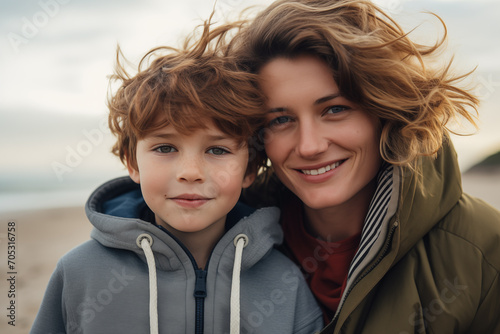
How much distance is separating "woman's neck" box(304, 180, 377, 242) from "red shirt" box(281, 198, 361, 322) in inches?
3.4

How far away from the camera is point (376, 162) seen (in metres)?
2.37

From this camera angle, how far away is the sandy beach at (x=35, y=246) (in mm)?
4677

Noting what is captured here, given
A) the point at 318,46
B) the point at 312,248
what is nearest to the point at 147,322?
the point at 312,248

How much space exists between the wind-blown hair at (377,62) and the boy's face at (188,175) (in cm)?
54

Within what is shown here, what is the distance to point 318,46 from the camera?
2.19m

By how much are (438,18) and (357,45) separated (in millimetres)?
483

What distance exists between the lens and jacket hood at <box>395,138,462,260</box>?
2.00 m

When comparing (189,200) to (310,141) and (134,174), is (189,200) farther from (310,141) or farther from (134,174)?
(310,141)

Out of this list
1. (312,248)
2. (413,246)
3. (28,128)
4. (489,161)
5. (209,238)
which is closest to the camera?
(413,246)

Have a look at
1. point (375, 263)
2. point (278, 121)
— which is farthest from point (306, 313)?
point (278, 121)

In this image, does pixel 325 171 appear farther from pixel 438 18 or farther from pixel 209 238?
pixel 438 18

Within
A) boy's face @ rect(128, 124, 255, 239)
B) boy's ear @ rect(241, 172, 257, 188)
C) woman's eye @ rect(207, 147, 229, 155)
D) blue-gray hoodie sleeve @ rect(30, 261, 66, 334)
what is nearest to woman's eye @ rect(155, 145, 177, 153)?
boy's face @ rect(128, 124, 255, 239)

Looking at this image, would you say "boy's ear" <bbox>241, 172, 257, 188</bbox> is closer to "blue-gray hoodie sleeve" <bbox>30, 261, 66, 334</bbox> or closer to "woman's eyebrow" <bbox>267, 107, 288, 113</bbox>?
"woman's eyebrow" <bbox>267, 107, 288, 113</bbox>

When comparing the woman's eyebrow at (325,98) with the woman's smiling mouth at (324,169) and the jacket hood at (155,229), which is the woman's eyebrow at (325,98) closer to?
the woman's smiling mouth at (324,169)
